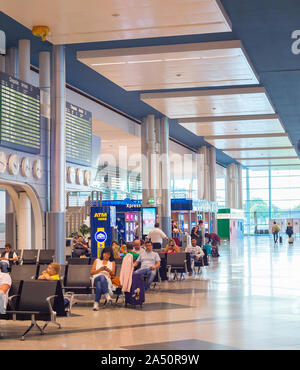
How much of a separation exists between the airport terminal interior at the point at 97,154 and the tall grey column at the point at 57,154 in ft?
0.13

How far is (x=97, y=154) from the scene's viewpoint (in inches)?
1160

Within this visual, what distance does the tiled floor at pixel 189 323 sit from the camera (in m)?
8.53

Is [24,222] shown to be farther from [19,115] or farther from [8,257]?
[19,115]

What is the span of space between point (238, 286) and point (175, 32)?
695cm

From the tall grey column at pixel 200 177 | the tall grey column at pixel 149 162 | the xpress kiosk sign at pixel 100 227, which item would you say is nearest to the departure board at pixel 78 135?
the xpress kiosk sign at pixel 100 227

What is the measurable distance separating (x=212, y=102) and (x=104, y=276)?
1570 centimetres

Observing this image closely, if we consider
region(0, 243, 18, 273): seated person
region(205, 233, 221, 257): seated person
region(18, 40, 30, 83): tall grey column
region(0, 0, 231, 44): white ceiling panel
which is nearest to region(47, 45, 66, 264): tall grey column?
region(18, 40, 30, 83): tall grey column

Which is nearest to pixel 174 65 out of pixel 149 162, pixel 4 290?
pixel 149 162

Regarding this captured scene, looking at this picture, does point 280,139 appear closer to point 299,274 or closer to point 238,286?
point 299,274

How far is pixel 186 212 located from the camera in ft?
123

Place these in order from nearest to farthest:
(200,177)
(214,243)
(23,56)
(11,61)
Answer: (23,56) < (11,61) < (214,243) < (200,177)

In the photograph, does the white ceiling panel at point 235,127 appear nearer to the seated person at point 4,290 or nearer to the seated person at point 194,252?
the seated person at point 194,252

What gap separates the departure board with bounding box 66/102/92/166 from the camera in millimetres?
21422
